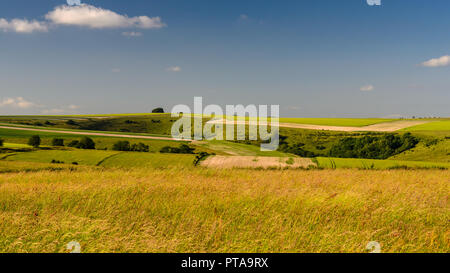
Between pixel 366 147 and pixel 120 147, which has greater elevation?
pixel 120 147

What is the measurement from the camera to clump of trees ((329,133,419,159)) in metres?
46.5

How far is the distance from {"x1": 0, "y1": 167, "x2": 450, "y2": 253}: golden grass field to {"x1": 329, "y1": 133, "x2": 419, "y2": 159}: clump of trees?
41.4 meters

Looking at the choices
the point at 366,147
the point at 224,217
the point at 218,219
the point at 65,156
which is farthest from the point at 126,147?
the point at 366,147

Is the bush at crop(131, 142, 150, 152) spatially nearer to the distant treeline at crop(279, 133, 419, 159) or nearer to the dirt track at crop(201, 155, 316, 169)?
the dirt track at crop(201, 155, 316, 169)

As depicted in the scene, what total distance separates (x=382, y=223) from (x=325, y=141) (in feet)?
171

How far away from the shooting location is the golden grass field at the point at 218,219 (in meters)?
5.45

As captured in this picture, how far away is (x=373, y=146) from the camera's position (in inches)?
1950

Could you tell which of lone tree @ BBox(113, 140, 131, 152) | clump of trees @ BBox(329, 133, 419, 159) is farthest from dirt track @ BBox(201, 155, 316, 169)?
clump of trees @ BBox(329, 133, 419, 159)

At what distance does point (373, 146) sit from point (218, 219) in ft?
163

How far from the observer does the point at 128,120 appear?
94.5 m

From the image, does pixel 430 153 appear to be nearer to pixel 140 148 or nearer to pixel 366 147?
pixel 366 147

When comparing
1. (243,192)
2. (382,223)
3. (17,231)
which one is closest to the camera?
(17,231)
